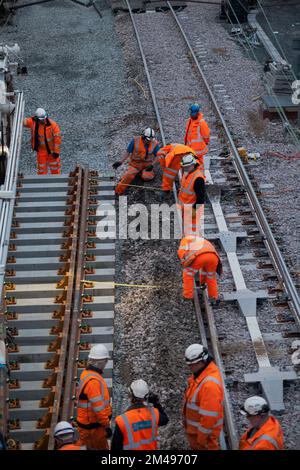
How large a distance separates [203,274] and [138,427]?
138 inches

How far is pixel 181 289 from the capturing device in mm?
11172

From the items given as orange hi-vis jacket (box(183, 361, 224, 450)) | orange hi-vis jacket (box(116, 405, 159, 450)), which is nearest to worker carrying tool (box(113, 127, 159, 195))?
orange hi-vis jacket (box(183, 361, 224, 450))

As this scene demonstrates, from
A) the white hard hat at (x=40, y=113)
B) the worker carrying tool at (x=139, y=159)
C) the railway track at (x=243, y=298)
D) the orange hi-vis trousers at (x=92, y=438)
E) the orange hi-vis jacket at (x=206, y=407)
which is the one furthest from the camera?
the white hard hat at (x=40, y=113)

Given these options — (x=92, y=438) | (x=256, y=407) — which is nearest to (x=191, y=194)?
(x=92, y=438)

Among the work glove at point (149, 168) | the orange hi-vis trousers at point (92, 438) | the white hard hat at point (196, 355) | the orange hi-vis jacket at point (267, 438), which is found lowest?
the orange hi-vis jacket at point (267, 438)

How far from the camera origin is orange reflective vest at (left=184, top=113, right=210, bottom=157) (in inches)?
531

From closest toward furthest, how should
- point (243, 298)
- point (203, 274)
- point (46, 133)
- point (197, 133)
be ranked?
point (203, 274) → point (243, 298) → point (197, 133) → point (46, 133)

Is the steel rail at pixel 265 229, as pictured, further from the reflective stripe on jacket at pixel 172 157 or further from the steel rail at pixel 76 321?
the steel rail at pixel 76 321

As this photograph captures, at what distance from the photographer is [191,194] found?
11.8 m

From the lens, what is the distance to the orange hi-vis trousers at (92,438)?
8.26 meters

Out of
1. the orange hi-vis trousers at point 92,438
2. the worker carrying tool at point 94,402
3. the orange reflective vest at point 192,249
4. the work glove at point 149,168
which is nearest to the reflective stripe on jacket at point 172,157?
the work glove at point 149,168

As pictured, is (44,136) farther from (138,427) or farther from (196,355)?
(138,427)

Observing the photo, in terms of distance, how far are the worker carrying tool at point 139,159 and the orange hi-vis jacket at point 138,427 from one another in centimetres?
663

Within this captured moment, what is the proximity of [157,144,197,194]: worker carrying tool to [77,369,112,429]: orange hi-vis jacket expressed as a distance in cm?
528
